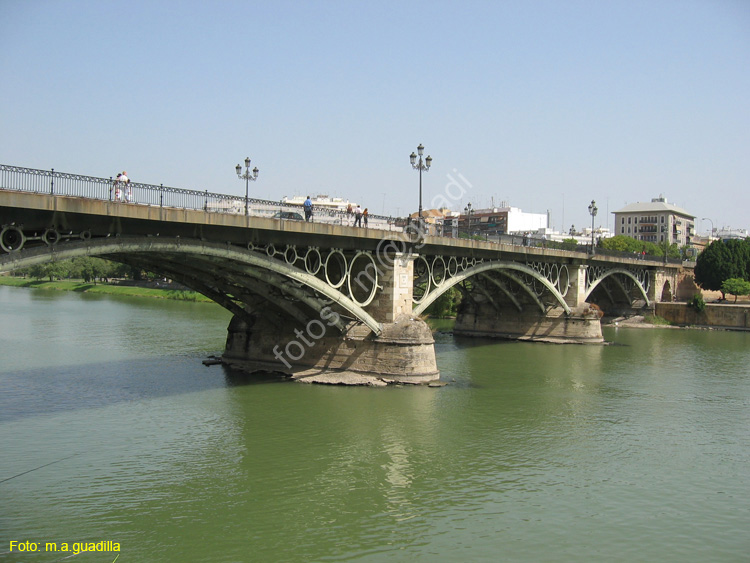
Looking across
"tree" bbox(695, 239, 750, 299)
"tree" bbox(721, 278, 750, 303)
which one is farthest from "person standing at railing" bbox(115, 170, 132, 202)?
"tree" bbox(695, 239, 750, 299)

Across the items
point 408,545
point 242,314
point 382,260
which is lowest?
point 408,545

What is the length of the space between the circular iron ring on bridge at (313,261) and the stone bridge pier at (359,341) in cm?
124

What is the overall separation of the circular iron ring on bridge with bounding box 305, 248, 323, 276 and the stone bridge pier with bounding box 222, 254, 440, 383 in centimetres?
124

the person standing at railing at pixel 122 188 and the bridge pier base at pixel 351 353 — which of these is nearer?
the person standing at railing at pixel 122 188

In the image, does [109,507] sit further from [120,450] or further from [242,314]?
[242,314]

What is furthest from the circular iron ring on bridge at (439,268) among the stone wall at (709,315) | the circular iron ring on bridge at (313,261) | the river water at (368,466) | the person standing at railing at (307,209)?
the stone wall at (709,315)

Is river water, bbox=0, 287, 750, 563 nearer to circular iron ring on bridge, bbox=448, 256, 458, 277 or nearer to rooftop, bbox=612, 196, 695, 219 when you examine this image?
circular iron ring on bridge, bbox=448, 256, 458, 277

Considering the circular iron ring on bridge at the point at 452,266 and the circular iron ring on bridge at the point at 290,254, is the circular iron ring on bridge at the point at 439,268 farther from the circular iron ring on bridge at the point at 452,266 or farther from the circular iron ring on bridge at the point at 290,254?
the circular iron ring on bridge at the point at 290,254

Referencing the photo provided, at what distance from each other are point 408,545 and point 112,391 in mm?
13313

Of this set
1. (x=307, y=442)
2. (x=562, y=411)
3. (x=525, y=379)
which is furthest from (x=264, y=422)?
(x=525, y=379)

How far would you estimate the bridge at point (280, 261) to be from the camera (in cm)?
Answer: 1509

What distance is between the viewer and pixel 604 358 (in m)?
34.3

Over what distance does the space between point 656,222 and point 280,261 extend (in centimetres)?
11570

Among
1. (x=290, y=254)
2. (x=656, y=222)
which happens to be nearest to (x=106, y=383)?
(x=290, y=254)
